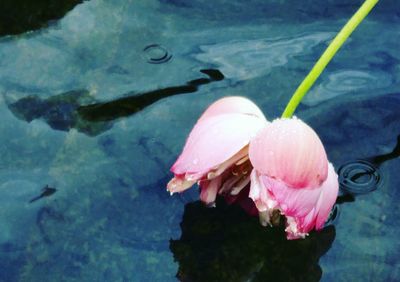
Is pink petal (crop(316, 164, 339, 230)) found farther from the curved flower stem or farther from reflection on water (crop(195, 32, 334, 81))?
reflection on water (crop(195, 32, 334, 81))

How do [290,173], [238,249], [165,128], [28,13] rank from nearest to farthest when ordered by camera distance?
[290,173], [238,249], [165,128], [28,13]

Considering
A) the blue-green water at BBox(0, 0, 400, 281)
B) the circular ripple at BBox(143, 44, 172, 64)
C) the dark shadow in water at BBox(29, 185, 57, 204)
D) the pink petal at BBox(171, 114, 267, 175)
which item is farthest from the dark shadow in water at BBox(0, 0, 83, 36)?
the pink petal at BBox(171, 114, 267, 175)

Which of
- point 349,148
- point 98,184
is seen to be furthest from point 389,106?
point 98,184

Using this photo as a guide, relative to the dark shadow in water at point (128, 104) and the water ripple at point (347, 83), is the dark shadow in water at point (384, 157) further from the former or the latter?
the dark shadow in water at point (128, 104)

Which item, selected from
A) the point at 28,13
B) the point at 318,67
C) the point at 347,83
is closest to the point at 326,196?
the point at 318,67

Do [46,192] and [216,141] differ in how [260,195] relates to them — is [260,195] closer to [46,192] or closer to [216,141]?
[216,141]

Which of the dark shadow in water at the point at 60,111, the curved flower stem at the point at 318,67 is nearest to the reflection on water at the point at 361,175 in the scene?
the curved flower stem at the point at 318,67
